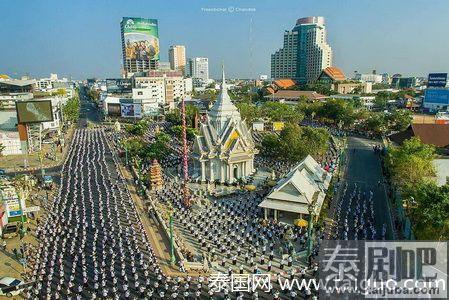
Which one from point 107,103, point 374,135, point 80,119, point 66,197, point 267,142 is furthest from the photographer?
point 80,119

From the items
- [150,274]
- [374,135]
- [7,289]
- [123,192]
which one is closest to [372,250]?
[150,274]

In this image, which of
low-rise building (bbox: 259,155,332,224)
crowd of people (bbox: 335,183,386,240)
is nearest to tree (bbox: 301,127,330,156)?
crowd of people (bbox: 335,183,386,240)

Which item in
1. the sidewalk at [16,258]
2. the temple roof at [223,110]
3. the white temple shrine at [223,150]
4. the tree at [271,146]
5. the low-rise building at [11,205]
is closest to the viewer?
the sidewalk at [16,258]

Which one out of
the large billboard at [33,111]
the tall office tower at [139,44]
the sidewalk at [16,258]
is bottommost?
the sidewalk at [16,258]

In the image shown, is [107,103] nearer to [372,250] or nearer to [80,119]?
[80,119]

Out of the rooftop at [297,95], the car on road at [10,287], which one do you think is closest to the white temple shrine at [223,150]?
the car on road at [10,287]

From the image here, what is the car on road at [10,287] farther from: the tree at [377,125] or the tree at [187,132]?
the tree at [377,125]

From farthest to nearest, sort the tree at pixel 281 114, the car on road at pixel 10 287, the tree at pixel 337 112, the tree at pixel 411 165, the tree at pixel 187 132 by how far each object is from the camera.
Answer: the tree at pixel 281 114 < the tree at pixel 337 112 < the tree at pixel 187 132 < the tree at pixel 411 165 < the car on road at pixel 10 287
